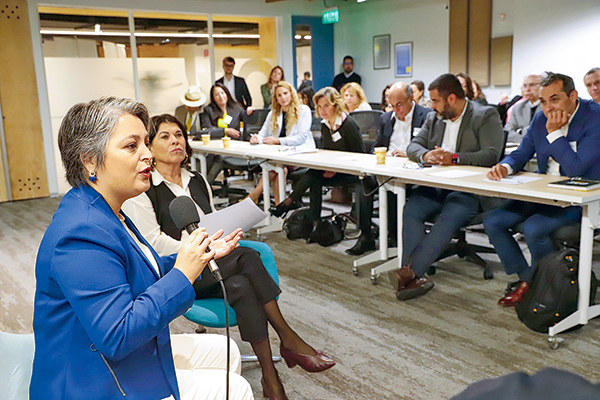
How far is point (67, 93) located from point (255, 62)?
3.40m

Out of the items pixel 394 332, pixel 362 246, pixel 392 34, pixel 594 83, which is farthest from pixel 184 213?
pixel 392 34

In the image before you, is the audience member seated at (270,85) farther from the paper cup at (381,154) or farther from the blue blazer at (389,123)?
the paper cup at (381,154)

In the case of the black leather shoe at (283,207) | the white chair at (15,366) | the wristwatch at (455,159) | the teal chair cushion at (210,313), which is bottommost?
the black leather shoe at (283,207)

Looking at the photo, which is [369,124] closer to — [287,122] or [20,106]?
[287,122]

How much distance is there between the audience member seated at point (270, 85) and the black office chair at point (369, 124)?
3258 millimetres

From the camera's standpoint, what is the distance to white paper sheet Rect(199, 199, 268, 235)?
2318 millimetres

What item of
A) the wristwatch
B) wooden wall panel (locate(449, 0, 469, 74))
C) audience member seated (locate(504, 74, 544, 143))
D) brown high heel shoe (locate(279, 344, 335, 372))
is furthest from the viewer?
wooden wall panel (locate(449, 0, 469, 74))

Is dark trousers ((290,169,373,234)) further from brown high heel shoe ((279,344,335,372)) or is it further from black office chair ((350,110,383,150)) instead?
brown high heel shoe ((279,344,335,372))

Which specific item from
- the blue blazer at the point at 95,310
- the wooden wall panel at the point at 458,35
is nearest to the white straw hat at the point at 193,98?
the wooden wall panel at the point at 458,35

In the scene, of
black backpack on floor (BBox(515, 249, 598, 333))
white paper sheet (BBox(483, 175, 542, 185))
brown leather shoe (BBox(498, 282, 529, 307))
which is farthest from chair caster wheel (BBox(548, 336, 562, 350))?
white paper sheet (BBox(483, 175, 542, 185))

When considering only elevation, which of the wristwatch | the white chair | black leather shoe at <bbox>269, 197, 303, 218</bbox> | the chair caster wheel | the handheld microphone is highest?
the handheld microphone

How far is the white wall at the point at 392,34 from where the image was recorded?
29.9 feet

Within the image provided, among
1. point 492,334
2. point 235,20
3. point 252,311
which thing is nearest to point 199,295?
point 252,311

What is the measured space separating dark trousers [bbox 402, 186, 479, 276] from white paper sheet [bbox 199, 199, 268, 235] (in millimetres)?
1491
